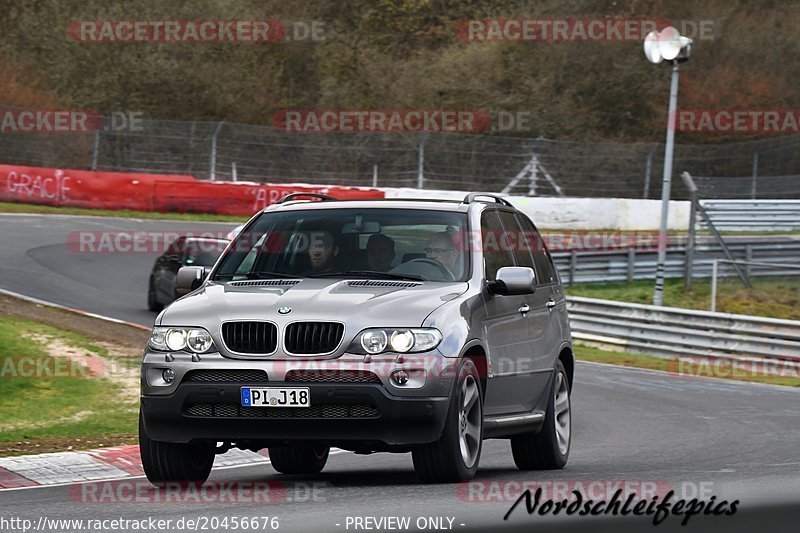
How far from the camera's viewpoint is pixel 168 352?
763 centimetres

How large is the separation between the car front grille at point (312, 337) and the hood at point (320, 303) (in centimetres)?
→ 4

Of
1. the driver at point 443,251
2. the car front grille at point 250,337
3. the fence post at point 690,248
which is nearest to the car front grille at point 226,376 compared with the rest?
the car front grille at point 250,337

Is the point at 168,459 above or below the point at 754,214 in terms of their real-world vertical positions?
below

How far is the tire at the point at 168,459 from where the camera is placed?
7.80m

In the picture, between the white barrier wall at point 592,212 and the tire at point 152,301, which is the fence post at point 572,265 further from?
the tire at point 152,301

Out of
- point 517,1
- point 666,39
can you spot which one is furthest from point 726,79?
point 666,39

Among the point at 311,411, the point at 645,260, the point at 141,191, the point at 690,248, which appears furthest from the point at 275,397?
the point at 141,191

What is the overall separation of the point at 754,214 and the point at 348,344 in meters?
27.0

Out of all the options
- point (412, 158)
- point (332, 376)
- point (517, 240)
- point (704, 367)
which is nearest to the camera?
point (332, 376)

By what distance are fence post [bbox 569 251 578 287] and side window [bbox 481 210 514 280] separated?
2146cm

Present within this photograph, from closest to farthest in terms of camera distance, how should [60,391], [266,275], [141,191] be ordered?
[266,275], [60,391], [141,191]

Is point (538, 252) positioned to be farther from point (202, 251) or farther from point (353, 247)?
point (202, 251)

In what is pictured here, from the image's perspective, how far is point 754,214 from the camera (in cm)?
3291

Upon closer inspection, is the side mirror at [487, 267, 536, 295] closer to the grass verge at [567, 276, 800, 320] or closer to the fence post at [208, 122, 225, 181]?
the grass verge at [567, 276, 800, 320]
